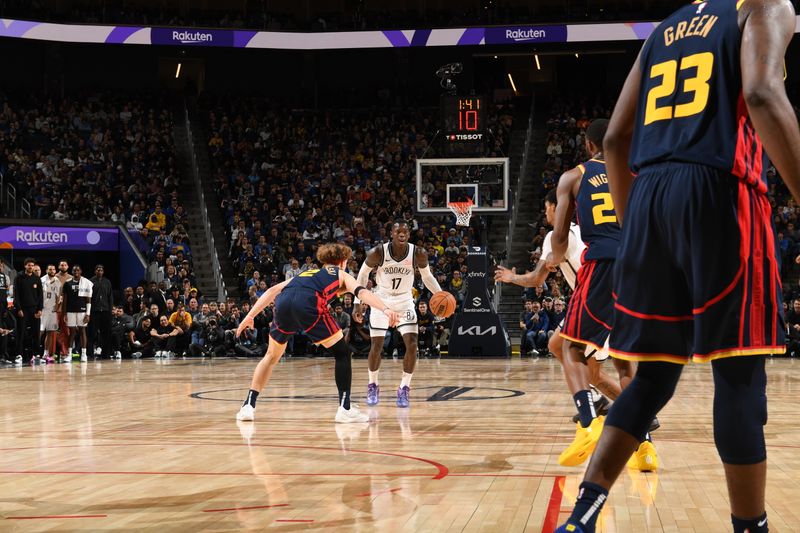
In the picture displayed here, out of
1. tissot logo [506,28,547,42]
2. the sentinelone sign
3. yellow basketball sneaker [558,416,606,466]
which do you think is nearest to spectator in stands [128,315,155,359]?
the sentinelone sign

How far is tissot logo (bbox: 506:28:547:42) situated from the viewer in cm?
2989

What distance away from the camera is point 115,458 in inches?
246

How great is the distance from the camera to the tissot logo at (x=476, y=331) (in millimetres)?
20062

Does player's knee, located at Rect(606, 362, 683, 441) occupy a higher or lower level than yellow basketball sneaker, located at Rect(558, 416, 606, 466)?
higher

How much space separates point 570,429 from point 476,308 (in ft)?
40.0

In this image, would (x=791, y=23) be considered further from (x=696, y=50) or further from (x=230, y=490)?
(x=230, y=490)

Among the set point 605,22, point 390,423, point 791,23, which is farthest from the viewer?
point 605,22

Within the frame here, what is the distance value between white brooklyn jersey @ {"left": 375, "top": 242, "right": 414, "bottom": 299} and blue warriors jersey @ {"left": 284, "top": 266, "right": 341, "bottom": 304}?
191 cm

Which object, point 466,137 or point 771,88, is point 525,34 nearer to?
point 466,137

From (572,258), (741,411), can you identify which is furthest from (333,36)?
(741,411)

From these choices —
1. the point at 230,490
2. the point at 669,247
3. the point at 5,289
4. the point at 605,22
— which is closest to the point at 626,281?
the point at 669,247

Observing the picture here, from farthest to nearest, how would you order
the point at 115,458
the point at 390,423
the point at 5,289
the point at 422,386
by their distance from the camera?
the point at 5,289 < the point at 422,386 < the point at 390,423 < the point at 115,458

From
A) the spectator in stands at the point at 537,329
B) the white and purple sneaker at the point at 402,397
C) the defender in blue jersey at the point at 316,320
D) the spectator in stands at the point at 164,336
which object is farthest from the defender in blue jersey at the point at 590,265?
the spectator in stands at the point at 164,336

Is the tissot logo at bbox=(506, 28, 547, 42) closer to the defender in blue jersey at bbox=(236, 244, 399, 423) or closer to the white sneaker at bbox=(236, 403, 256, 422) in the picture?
the defender in blue jersey at bbox=(236, 244, 399, 423)
